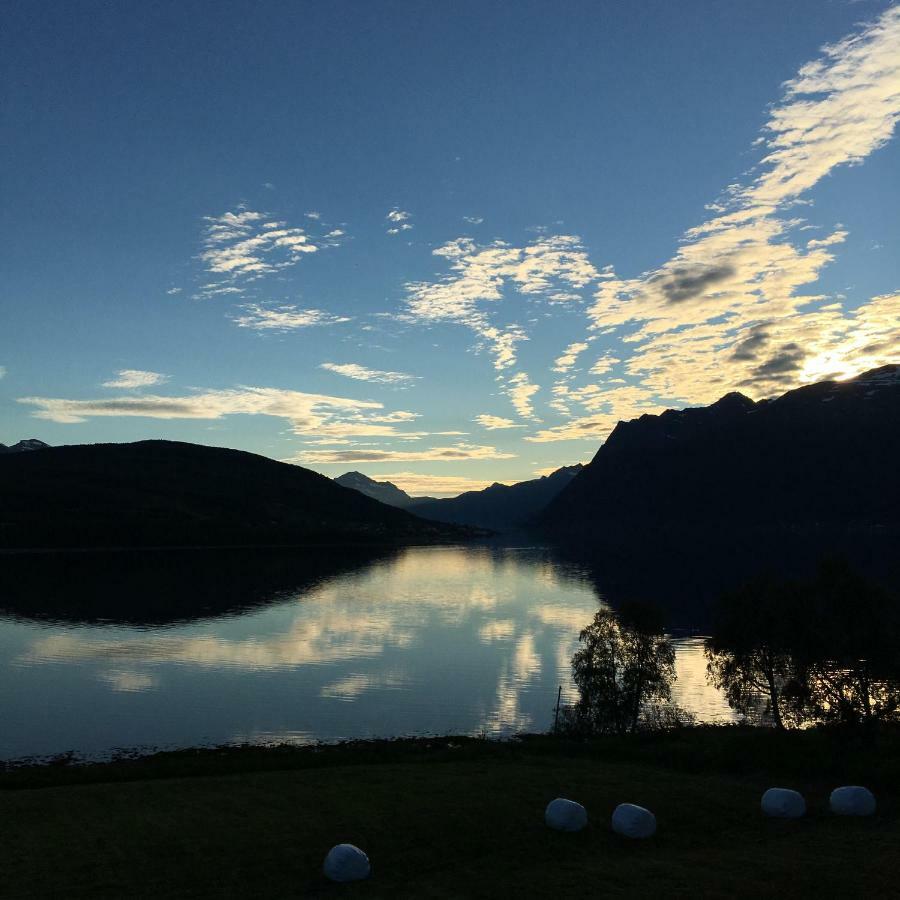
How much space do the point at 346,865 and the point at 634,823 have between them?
1236 cm

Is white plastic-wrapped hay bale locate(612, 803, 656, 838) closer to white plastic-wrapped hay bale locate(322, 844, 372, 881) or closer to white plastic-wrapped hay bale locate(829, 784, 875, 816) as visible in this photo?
white plastic-wrapped hay bale locate(829, 784, 875, 816)

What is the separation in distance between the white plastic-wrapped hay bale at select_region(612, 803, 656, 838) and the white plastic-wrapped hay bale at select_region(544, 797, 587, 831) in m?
1.40

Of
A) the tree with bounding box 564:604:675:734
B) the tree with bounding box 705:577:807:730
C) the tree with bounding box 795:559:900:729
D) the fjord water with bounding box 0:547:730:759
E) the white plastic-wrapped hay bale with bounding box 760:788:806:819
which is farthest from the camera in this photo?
the tree with bounding box 564:604:675:734

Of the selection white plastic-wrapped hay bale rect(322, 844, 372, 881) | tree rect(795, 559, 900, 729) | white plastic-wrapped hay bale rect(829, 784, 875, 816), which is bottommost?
white plastic-wrapped hay bale rect(829, 784, 875, 816)

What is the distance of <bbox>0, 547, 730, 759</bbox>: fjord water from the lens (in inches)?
2891

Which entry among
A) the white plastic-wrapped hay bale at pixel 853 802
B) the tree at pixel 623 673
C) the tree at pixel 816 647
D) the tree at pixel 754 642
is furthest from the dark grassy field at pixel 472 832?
the tree at pixel 623 673

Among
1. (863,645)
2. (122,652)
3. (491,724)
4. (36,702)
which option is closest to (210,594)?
(122,652)

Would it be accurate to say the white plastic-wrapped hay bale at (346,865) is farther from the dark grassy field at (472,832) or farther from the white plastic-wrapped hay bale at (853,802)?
the white plastic-wrapped hay bale at (853,802)

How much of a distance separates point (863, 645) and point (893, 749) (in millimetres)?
13383

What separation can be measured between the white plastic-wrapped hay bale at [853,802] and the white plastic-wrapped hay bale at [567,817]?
1249 centimetres

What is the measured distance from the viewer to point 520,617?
515 feet

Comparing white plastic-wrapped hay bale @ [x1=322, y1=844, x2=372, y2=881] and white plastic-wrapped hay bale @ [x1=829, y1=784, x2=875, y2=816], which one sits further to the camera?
white plastic-wrapped hay bale @ [x1=829, y1=784, x2=875, y2=816]

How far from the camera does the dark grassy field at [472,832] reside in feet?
82.7

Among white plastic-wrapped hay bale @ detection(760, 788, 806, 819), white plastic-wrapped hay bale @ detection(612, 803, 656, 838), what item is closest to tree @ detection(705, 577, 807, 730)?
white plastic-wrapped hay bale @ detection(760, 788, 806, 819)
